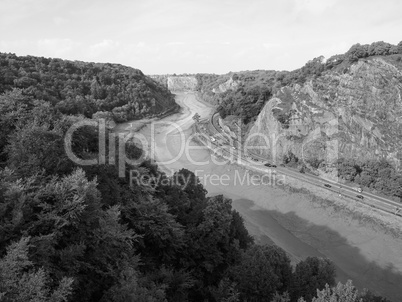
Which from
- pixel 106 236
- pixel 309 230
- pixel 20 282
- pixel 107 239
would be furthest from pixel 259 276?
pixel 309 230

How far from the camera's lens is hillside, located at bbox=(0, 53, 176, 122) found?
182 ft

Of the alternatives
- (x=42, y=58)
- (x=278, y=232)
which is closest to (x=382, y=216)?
(x=278, y=232)

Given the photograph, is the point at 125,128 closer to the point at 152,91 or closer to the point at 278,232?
the point at 152,91

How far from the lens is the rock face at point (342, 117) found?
40844 millimetres

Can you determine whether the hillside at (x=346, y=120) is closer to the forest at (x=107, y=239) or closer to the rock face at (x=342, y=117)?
the rock face at (x=342, y=117)

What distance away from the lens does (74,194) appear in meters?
11.8

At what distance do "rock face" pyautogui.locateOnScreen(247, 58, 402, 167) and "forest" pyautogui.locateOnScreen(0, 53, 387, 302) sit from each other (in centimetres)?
2671

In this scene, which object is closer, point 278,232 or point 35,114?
point 35,114

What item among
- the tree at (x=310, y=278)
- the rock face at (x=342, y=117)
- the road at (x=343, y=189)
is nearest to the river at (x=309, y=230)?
the road at (x=343, y=189)

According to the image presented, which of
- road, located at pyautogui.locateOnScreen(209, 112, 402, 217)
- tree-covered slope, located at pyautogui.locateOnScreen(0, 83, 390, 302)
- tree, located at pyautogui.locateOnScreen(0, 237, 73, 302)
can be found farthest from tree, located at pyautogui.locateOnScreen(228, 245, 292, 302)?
road, located at pyautogui.locateOnScreen(209, 112, 402, 217)

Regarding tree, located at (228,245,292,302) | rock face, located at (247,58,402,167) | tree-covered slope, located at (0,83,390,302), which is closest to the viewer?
tree-covered slope, located at (0,83,390,302)

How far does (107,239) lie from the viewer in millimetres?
12148

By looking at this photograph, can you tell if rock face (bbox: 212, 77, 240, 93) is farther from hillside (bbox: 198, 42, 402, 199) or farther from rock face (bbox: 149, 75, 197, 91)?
hillside (bbox: 198, 42, 402, 199)

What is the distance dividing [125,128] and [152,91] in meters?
29.3
